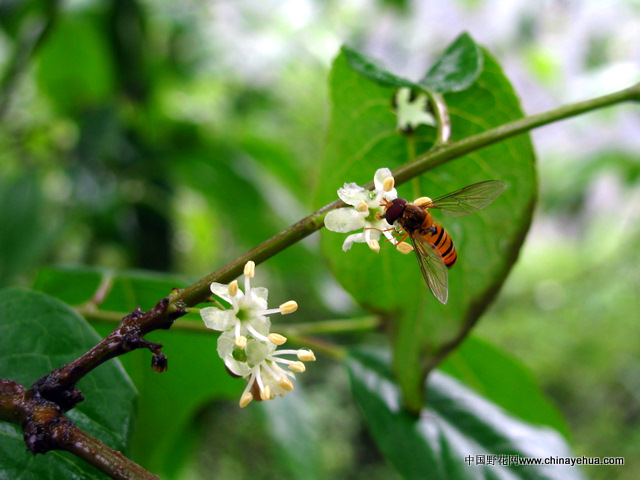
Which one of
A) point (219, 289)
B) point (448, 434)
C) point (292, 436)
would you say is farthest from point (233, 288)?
point (292, 436)

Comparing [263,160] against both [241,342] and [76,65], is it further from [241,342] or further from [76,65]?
[241,342]

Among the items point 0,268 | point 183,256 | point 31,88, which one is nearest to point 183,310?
point 0,268

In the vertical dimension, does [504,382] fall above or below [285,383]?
above

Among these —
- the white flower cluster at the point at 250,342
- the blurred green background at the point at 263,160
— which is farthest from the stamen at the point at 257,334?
the blurred green background at the point at 263,160

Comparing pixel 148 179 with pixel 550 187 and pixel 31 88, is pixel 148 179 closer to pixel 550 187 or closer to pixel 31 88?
pixel 31 88

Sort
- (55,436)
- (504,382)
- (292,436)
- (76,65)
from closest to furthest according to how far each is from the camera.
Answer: (55,436) → (504,382) → (292,436) → (76,65)

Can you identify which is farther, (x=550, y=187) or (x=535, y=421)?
(x=550, y=187)
